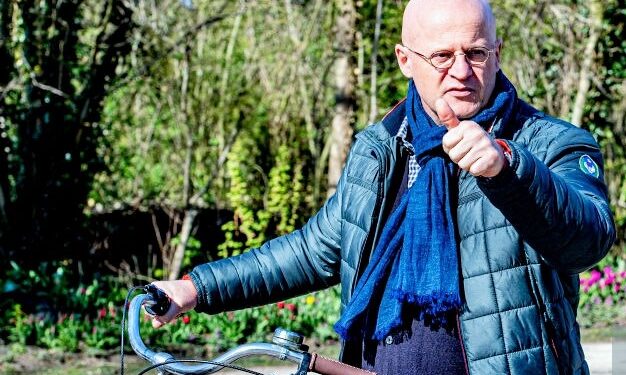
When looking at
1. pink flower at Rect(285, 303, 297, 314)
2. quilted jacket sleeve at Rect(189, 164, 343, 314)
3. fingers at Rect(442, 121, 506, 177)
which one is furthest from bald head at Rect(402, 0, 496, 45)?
pink flower at Rect(285, 303, 297, 314)

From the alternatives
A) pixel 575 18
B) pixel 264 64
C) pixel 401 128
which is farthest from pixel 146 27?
pixel 401 128

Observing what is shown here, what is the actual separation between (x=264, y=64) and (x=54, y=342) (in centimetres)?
492

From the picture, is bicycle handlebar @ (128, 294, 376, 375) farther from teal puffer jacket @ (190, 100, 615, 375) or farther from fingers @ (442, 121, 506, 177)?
fingers @ (442, 121, 506, 177)

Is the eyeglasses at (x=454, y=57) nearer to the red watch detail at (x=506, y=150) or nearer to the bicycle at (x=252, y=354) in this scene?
the red watch detail at (x=506, y=150)

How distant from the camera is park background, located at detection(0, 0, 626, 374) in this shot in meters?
8.05

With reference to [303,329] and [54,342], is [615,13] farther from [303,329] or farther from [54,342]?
[54,342]

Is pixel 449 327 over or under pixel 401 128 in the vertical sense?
under

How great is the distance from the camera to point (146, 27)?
9.05 m

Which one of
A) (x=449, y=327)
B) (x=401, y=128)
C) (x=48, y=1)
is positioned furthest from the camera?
(x=48, y=1)

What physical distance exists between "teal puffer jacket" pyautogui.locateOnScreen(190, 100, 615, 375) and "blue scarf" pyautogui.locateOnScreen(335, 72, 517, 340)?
1.6 inches

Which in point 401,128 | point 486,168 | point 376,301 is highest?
point 401,128

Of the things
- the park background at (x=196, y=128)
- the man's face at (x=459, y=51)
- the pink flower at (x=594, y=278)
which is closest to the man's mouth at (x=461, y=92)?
the man's face at (x=459, y=51)

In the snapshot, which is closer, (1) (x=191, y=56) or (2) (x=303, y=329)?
(2) (x=303, y=329)

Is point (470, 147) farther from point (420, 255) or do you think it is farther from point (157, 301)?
point (157, 301)
